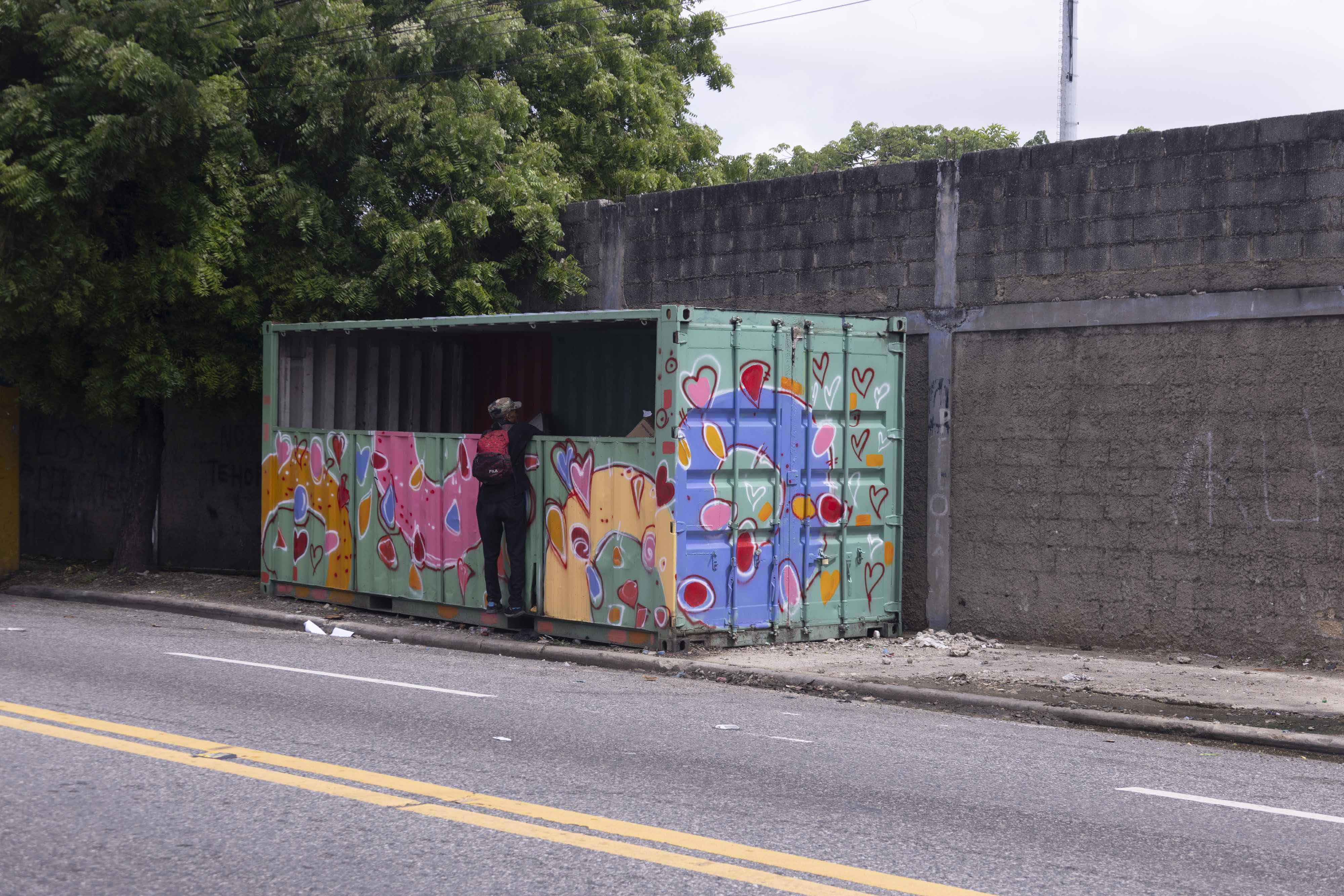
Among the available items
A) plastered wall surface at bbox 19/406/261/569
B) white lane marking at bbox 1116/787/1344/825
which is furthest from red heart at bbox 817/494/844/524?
plastered wall surface at bbox 19/406/261/569

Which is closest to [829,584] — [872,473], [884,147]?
[872,473]

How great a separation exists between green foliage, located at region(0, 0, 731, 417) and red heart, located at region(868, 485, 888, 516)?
4691 millimetres

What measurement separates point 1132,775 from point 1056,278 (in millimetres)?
5483

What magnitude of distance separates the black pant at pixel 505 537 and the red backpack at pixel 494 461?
0.19 meters

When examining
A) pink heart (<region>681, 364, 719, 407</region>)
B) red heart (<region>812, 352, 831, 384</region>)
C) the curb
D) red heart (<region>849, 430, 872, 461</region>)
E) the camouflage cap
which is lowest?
the curb

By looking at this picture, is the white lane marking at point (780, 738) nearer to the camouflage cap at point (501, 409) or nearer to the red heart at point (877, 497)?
the red heart at point (877, 497)

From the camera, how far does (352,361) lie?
47.6 feet

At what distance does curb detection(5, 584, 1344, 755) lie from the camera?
8.28 metres

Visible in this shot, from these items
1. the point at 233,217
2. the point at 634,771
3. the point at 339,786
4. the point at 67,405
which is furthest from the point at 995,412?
the point at 67,405

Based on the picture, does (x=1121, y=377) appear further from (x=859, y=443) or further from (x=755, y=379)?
(x=755, y=379)

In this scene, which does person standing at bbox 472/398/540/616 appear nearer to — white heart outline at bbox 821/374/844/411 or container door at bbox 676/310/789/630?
container door at bbox 676/310/789/630

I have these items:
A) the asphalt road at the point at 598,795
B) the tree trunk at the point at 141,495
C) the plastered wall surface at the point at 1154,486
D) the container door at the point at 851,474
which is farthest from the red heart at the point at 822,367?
the tree trunk at the point at 141,495

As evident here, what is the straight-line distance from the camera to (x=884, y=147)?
166ft

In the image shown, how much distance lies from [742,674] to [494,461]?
118 inches
